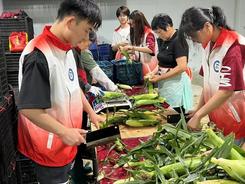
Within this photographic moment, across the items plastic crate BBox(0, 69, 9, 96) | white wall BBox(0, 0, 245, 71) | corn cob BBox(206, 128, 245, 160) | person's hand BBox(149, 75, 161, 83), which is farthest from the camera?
white wall BBox(0, 0, 245, 71)

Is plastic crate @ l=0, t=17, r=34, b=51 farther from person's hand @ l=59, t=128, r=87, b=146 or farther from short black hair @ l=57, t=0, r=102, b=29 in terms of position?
person's hand @ l=59, t=128, r=87, b=146

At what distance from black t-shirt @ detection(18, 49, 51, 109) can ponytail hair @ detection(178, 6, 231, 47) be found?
0.89 metres

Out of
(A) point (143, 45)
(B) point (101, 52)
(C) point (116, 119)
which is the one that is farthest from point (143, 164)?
(B) point (101, 52)

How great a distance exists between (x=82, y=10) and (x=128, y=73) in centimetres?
207

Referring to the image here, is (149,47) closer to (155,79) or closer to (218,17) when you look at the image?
(155,79)

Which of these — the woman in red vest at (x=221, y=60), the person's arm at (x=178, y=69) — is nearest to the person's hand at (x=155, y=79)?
the person's arm at (x=178, y=69)

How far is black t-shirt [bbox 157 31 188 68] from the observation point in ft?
9.58

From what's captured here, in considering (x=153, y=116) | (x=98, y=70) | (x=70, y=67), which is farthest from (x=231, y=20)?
(x=70, y=67)

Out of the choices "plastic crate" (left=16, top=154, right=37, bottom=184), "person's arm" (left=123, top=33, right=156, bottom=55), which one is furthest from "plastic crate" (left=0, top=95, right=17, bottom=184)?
"person's arm" (left=123, top=33, right=156, bottom=55)

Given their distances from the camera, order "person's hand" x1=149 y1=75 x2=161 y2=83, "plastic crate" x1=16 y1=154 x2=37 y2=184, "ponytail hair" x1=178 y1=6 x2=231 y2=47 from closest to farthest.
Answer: "ponytail hair" x1=178 y1=6 x2=231 y2=47 < "plastic crate" x1=16 y1=154 x2=37 y2=184 < "person's hand" x1=149 y1=75 x2=161 y2=83

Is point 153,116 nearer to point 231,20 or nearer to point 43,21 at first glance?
point 43,21

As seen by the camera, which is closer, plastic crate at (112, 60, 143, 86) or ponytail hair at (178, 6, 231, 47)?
ponytail hair at (178, 6, 231, 47)

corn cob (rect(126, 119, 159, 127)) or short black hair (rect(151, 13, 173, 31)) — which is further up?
short black hair (rect(151, 13, 173, 31))

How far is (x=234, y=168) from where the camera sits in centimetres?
106
